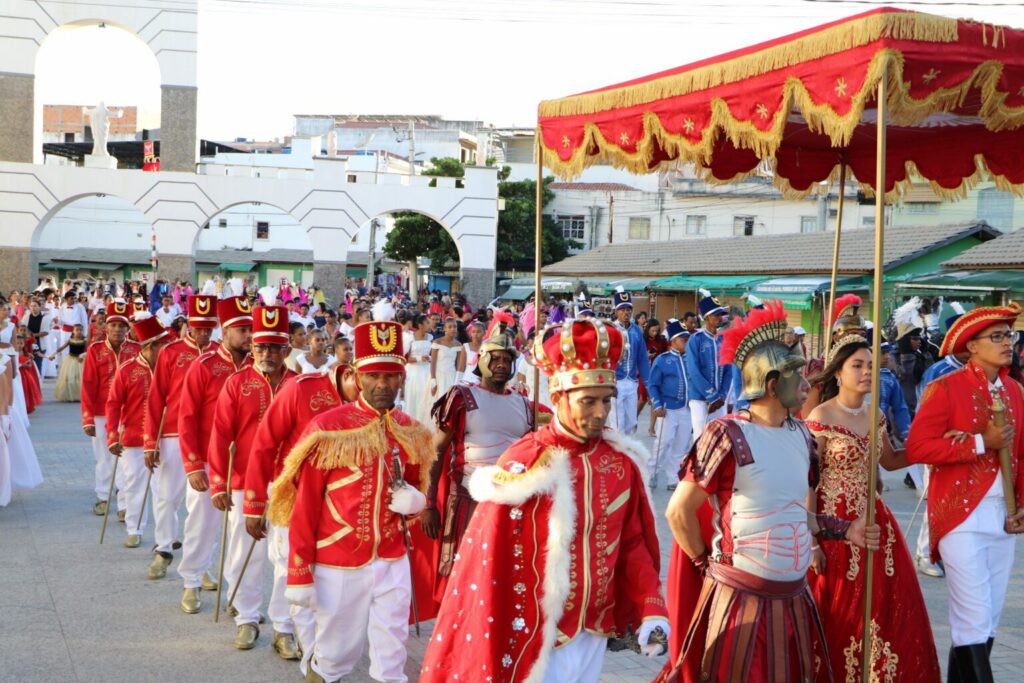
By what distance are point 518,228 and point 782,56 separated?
162ft

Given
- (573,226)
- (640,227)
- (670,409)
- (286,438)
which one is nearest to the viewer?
(286,438)

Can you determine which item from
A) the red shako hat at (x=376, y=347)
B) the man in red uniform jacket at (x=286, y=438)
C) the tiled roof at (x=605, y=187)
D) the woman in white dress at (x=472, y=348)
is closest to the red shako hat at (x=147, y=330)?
the man in red uniform jacket at (x=286, y=438)

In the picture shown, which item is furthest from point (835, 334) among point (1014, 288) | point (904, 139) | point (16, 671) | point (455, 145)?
point (455, 145)

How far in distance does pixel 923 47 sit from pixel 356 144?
8038 cm

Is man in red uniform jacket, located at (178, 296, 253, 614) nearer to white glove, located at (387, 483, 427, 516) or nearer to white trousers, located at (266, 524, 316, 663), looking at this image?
white trousers, located at (266, 524, 316, 663)

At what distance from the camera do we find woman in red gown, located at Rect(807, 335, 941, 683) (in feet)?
18.2

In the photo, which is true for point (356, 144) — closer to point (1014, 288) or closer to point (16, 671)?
point (1014, 288)

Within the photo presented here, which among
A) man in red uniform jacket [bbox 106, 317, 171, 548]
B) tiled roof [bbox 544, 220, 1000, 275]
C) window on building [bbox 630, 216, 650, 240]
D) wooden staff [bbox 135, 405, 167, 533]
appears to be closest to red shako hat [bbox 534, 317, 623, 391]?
wooden staff [bbox 135, 405, 167, 533]

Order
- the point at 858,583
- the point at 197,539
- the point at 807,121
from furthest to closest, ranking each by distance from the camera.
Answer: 1. the point at 197,539
2. the point at 858,583
3. the point at 807,121

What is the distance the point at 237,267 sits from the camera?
64375 millimetres

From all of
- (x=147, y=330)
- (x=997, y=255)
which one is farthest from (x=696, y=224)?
(x=147, y=330)

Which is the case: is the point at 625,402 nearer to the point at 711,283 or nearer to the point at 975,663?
the point at 975,663

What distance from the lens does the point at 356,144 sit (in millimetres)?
83062

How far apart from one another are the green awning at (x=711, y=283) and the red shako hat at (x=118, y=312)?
20.8 m
